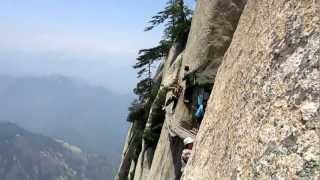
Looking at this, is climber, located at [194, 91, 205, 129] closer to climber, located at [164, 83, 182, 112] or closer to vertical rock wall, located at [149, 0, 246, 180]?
vertical rock wall, located at [149, 0, 246, 180]

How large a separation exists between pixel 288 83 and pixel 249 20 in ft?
13.4

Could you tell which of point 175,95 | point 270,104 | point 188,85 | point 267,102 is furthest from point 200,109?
point 270,104

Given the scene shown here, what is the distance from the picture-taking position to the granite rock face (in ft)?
26.6

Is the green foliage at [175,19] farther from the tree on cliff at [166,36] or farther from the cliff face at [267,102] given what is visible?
the cliff face at [267,102]

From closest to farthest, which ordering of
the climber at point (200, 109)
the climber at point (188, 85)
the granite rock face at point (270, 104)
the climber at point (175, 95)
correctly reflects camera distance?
the granite rock face at point (270, 104), the climber at point (200, 109), the climber at point (188, 85), the climber at point (175, 95)

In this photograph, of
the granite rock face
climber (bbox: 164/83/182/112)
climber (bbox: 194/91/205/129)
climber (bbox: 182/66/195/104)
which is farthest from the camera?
climber (bbox: 164/83/182/112)

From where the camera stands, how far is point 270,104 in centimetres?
926

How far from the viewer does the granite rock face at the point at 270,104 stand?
811cm

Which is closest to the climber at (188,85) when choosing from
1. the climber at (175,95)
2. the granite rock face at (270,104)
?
the climber at (175,95)

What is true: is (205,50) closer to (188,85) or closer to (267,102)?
(188,85)

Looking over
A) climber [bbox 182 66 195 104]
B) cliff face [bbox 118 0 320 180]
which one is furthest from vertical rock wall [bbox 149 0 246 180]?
cliff face [bbox 118 0 320 180]

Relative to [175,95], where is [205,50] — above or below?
above

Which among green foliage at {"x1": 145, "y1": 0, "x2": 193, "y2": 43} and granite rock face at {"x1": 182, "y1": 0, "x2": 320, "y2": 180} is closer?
granite rock face at {"x1": 182, "y1": 0, "x2": 320, "y2": 180}

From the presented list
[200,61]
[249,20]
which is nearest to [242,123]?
[249,20]
